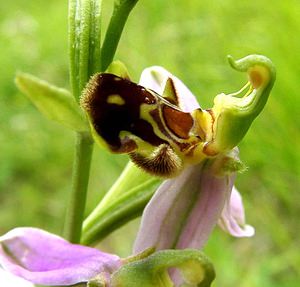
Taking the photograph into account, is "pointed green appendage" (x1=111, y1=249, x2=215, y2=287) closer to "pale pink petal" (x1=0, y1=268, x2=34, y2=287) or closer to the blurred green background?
"pale pink petal" (x1=0, y1=268, x2=34, y2=287)

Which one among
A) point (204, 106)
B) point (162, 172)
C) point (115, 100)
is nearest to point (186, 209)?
point (162, 172)

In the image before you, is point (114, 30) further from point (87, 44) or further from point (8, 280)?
point (8, 280)

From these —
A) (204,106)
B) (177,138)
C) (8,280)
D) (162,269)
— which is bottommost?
(204,106)

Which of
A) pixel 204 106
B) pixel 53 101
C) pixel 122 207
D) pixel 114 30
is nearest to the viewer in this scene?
pixel 53 101

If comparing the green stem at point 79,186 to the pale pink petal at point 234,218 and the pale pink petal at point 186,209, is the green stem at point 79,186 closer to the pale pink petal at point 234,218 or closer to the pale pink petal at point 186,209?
the pale pink petal at point 186,209

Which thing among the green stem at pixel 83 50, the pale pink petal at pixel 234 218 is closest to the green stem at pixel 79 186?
the green stem at pixel 83 50

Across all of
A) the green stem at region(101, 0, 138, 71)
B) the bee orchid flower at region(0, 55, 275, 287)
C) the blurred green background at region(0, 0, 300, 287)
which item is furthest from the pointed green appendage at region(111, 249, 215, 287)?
the blurred green background at region(0, 0, 300, 287)
